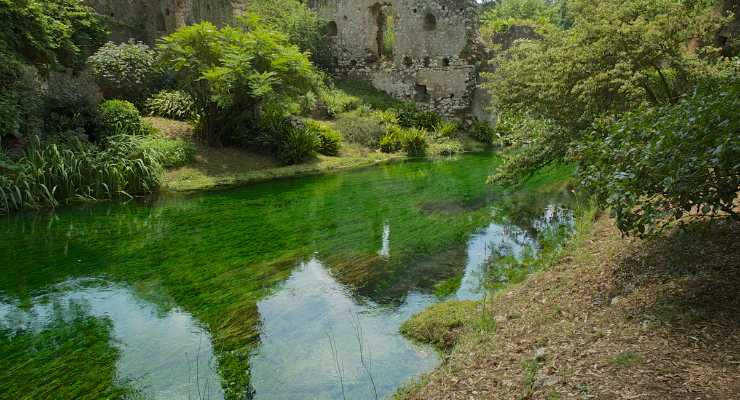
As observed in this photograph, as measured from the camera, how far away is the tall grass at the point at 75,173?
986 cm

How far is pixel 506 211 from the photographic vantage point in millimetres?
9984

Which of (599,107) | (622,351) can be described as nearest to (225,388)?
(622,351)

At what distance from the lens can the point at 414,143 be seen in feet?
63.7

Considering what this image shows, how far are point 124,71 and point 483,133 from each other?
14105mm

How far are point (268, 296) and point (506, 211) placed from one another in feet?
18.5

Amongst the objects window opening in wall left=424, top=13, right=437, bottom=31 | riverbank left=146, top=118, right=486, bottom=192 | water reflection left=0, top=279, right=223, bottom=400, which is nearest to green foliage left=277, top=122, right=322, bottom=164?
riverbank left=146, top=118, right=486, bottom=192

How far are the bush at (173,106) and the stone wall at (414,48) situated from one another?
11.4m

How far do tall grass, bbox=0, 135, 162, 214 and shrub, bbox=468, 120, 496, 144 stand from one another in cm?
1422

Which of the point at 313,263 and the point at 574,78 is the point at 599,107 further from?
the point at 313,263

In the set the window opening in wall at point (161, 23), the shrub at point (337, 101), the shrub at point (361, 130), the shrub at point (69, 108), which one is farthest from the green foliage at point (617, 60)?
the window opening in wall at point (161, 23)

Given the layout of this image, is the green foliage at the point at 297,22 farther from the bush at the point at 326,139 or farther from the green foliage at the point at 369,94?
the bush at the point at 326,139

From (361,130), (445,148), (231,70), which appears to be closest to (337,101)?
(361,130)

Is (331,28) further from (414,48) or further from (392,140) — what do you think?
(392,140)

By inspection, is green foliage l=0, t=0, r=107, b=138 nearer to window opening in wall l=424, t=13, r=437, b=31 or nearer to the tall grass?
the tall grass
